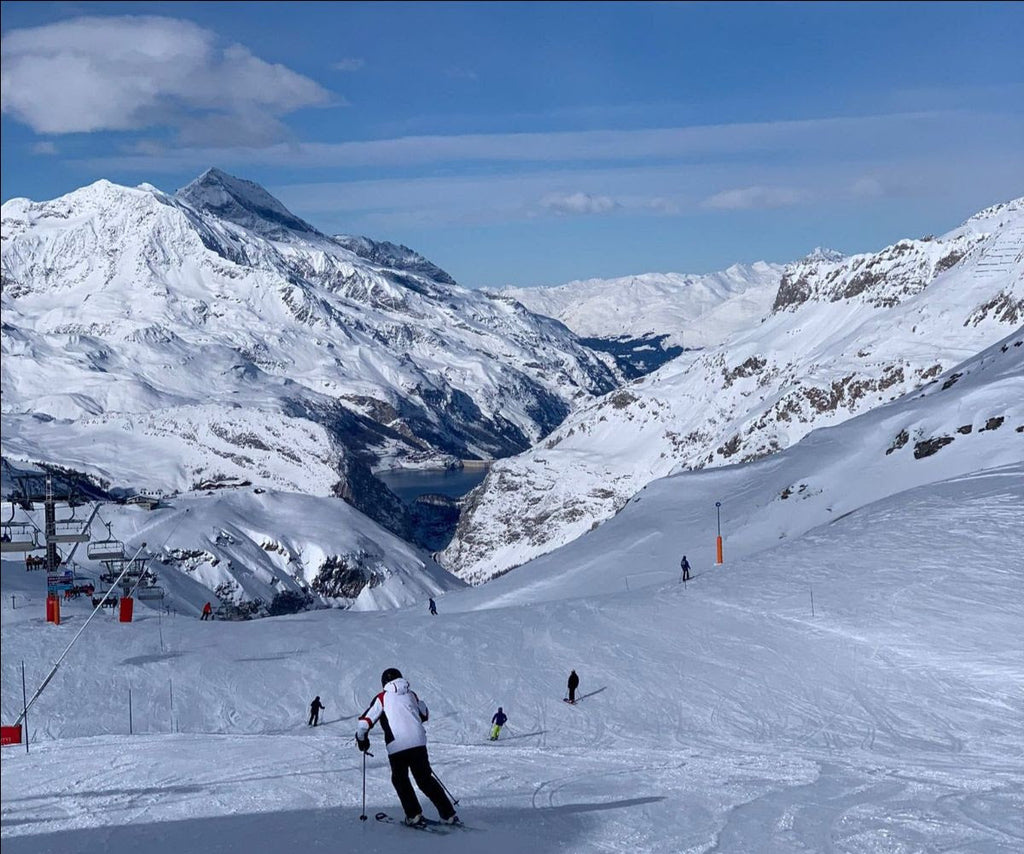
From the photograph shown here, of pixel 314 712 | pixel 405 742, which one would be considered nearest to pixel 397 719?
pixel 405 742

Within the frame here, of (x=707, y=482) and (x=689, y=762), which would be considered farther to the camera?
(x=707, y=482)

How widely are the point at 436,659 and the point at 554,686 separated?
4290 mm

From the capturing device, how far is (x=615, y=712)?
26.1 meters

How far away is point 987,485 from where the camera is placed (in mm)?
45125

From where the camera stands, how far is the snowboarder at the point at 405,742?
469 inches

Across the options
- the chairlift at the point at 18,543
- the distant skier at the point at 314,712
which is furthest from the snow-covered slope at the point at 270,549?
the distant skier at the point at 314,712

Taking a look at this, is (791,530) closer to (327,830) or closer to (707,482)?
(707,482)

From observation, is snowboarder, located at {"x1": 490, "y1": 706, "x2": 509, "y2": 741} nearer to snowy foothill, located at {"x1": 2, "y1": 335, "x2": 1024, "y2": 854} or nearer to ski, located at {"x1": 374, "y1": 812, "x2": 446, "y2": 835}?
snowy foothill, located at {"x1": 2, "y1": 335, "x2": 1024, "y2": 854}

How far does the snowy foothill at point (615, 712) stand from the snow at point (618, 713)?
8 cm

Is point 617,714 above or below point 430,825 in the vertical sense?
below

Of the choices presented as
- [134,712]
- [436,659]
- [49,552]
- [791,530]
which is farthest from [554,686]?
[791,530]

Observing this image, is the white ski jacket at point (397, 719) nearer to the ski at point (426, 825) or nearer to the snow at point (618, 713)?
the ski at point (426, 825)

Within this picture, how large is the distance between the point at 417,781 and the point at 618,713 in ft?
48.0

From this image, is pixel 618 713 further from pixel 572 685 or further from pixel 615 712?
pixel 572 685
